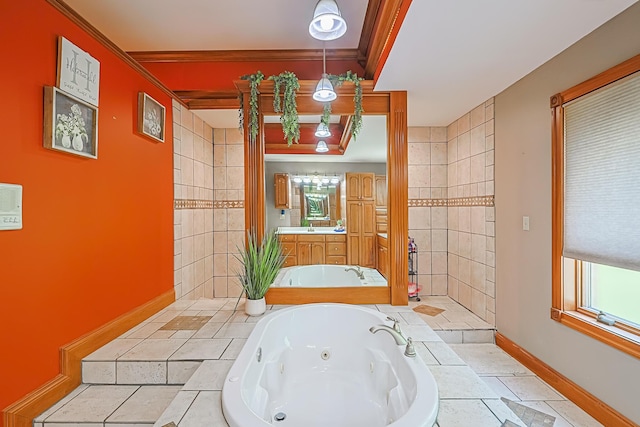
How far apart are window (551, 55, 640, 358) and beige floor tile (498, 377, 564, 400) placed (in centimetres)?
48

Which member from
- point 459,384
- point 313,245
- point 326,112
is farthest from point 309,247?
point 459,384

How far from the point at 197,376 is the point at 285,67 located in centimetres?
270

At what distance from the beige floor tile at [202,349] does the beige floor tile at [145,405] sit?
0.17 m

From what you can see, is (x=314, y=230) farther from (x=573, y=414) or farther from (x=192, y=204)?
(x=573, y=414)

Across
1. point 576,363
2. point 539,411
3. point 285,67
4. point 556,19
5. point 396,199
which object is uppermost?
point 285,67

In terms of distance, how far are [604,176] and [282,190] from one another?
2346 millimetres

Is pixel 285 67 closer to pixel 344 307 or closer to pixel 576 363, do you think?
pixel 344 307

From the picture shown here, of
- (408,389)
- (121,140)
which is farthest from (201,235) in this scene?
(408,389)

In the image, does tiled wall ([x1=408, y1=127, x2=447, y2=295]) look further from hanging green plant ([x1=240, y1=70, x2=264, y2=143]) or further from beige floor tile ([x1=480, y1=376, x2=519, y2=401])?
hanging green plant ([x1=240, y1=70, x2=264, y2=143])

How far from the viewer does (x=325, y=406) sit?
5.96 feet

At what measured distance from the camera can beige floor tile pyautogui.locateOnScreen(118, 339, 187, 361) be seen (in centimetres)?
174

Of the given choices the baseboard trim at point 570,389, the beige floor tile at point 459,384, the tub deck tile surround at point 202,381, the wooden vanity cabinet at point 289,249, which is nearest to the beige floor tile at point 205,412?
the tub deck tile surround at point 202,381

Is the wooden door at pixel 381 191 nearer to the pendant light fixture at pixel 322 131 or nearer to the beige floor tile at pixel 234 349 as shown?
the pendant light fixture at pixel 322 131

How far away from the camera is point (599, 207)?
1708 mm
